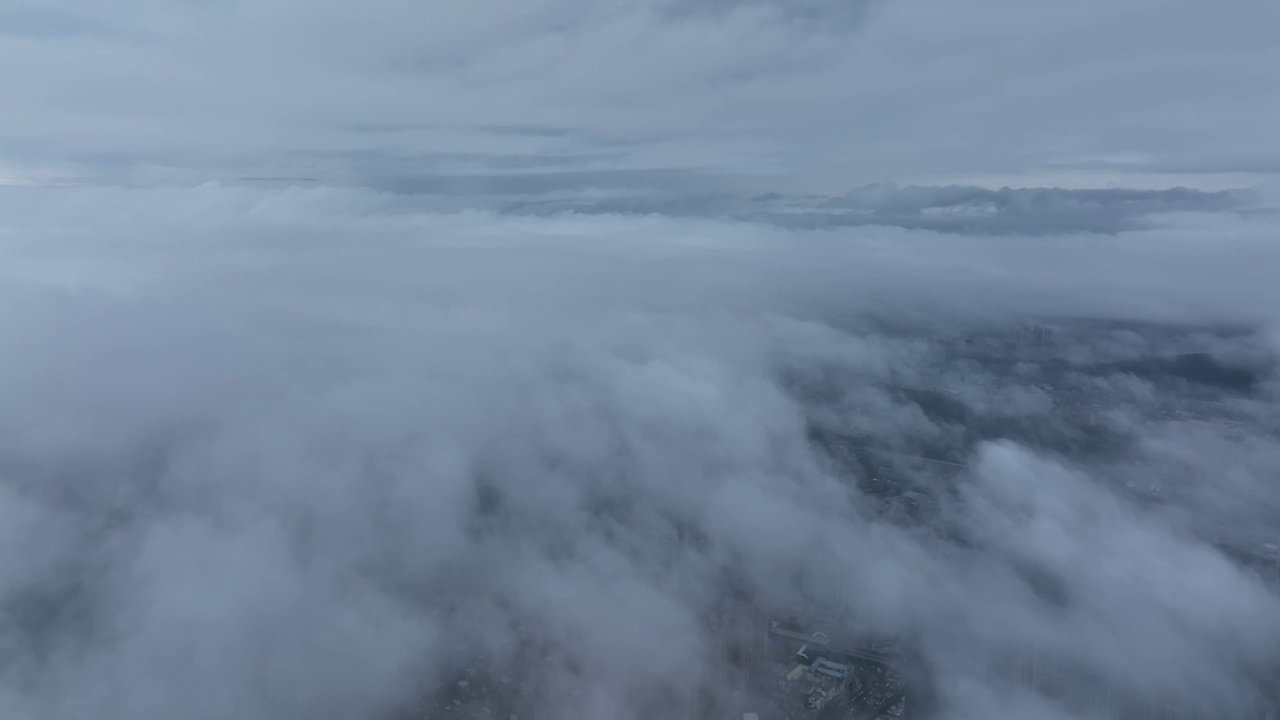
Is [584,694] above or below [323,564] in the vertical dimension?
below

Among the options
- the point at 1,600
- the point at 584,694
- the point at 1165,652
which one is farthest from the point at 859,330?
the point at 1,600

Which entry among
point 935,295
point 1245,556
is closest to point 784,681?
point 1245,556

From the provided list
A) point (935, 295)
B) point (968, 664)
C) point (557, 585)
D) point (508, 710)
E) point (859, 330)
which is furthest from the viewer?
point (935, 295)

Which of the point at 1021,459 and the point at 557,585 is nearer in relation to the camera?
the point at 557,585

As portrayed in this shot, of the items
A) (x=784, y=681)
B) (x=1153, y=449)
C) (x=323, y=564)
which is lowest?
(x=784, y=681)

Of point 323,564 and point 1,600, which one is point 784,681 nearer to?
point 323,564

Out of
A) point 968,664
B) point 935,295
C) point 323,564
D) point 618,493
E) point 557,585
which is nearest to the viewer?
point 968,664

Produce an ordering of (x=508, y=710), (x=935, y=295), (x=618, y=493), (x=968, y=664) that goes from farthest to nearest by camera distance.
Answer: (x=935, y=295), (x=618, y=493), (x=968, y=664), (x=508, y=710)

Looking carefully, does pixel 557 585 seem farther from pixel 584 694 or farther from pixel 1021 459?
pixel 1021 459

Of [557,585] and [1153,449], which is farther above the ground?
[1153,449]
